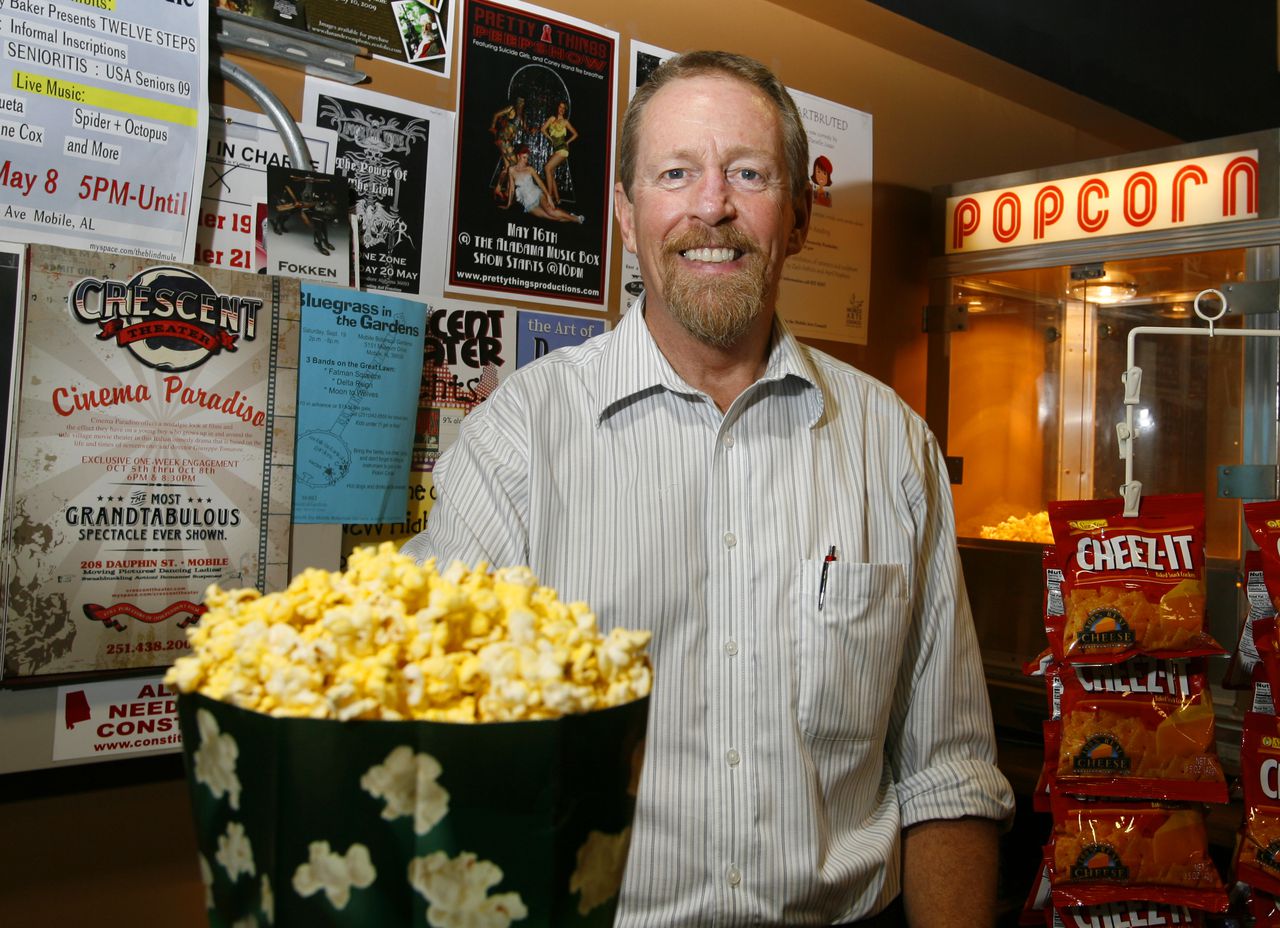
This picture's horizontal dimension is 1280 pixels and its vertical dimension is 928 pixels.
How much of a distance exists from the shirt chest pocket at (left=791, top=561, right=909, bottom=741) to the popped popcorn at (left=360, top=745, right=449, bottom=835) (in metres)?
0.80

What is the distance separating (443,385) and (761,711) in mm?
744

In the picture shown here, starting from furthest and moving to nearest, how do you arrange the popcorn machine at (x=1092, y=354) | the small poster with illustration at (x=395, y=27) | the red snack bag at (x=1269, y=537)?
1. the popcorn machine at (x=1092, y=354)
2. the red snack bag at (x=1269, y=537)
3. the small poster with illustration at (x=395, y=27)

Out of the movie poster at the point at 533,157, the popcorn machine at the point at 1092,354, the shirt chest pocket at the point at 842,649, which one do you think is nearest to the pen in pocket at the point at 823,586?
the shirt chest pocket at the point at 842,649

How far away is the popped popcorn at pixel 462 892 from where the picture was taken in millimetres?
455

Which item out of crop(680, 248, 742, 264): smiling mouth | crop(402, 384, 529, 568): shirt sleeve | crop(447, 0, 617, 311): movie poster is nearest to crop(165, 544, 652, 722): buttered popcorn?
crop(402, 384, 529, 568): shirt sleeve

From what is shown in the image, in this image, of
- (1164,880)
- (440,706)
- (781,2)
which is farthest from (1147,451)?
(440,706)

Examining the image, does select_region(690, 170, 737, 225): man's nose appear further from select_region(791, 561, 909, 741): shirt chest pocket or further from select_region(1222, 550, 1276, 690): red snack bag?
select_region(1222, 550, 1276, 690): red snack bag

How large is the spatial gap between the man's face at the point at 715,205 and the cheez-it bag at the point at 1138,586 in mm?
771

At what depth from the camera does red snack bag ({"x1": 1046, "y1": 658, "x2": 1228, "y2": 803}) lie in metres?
1.71

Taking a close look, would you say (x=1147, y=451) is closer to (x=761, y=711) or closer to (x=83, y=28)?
(x=761, y=711)

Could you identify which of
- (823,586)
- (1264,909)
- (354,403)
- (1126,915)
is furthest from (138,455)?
(1264,909)

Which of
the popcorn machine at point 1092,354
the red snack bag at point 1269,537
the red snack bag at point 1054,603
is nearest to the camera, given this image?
the red snack bag at point 1269,537

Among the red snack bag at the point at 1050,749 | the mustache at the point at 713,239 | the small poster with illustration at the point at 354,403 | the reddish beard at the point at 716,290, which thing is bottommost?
the red snack bag at the point at 1050,749

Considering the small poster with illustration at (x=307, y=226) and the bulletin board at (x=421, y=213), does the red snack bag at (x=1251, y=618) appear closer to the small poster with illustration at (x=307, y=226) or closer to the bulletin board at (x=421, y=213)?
the bulletin board at (x=421, y=213)
